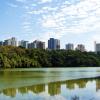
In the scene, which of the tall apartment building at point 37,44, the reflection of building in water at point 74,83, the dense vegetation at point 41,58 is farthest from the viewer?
the tall apartment building at point 37,44

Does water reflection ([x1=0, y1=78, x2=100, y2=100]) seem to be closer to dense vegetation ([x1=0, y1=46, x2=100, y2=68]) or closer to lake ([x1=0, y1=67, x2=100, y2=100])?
lake ([x1=0, y1=67, x2=100, y2=100])

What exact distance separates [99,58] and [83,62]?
1163 cm

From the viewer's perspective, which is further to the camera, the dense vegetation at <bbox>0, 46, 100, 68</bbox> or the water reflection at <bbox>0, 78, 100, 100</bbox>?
the dense vegetation at <bbox>0, 46, 100, 68</bbox>

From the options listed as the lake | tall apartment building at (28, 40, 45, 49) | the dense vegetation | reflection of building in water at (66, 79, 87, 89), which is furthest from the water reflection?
tall apartment building at (28, 40, 45, 49)

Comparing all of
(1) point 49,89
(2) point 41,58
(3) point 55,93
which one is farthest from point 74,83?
(2) point 41,58

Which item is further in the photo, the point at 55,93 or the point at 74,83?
the point at 74,83

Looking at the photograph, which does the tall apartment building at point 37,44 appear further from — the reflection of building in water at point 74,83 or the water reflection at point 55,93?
the water reflection at point 55,93

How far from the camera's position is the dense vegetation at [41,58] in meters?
98.5

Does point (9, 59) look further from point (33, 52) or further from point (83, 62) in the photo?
point (83, 62)

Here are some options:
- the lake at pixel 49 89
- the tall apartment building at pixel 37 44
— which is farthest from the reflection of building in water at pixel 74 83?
the tall apartment building at pixel 37 44

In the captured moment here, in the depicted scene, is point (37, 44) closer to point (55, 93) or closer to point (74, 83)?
point (74, 83)

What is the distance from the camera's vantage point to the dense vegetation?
9852 centimetres

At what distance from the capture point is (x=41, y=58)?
121562mm

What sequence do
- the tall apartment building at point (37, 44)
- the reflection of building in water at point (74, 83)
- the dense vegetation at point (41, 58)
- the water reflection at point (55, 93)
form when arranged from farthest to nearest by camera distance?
the tall apartment building at point (37, 44), the dense vegetation at point (41, 58), the reflection of building in water at point (74, 83), the water reflection at point (55, 93)
